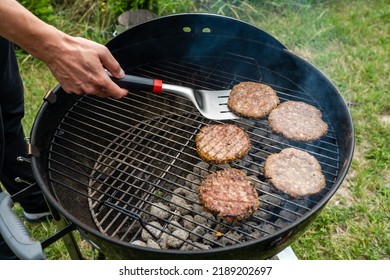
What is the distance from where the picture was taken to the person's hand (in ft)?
6.17

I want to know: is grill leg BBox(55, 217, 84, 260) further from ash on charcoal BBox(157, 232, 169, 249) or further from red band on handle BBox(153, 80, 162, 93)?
red band on handle BBox(153, 80, 162, 93)

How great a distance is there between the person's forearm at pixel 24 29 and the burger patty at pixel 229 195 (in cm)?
106

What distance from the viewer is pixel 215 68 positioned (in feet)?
9.52

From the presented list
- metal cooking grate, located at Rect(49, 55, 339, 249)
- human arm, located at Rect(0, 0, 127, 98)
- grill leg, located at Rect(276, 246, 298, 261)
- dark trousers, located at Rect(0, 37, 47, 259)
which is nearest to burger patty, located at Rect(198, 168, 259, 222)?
metal cooking grate, located at Rect(49, 55, 339, 249)

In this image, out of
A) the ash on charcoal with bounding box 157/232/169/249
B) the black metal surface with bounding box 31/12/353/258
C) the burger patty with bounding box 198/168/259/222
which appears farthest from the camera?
the ash on charcoal with bounding box 157/232/169/249

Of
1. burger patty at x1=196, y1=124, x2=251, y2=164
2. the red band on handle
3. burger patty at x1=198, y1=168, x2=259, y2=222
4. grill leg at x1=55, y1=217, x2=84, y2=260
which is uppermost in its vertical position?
the red band on handle

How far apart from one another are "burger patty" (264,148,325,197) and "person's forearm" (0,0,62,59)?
4.23ft

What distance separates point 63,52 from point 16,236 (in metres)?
0.84

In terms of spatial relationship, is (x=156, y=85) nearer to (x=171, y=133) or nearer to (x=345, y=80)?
A: (x=171, y=133)

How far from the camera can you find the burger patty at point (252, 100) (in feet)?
8.30

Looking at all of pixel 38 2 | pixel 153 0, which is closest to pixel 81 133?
pixel 153 0

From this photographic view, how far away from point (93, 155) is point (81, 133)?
166 mm

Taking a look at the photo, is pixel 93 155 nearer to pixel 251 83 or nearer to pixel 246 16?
pixel 251 83

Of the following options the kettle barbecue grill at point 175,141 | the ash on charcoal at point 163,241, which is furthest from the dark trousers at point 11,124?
the ash on charcoal at point 163,241
